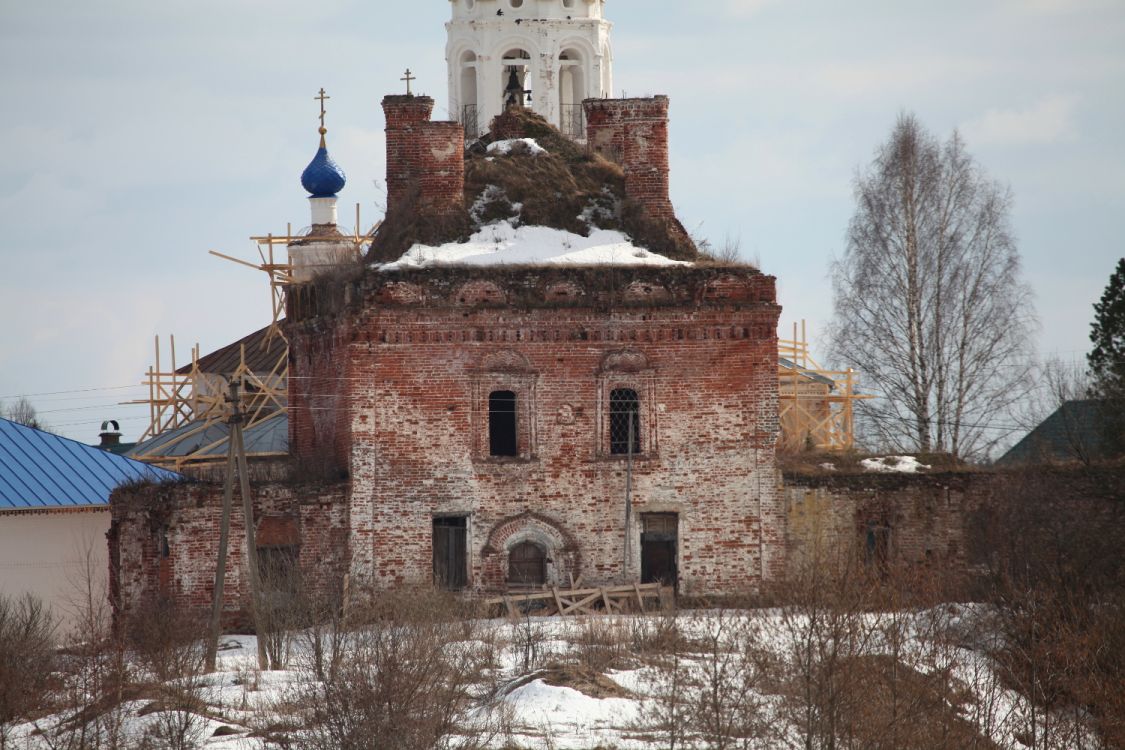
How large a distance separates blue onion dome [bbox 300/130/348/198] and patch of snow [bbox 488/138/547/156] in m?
10.8

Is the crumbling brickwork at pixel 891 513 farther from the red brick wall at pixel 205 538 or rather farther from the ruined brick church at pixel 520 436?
the red brick wall at pixel 205 538

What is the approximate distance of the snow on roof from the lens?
91.1 feet

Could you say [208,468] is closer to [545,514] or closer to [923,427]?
[545,514]

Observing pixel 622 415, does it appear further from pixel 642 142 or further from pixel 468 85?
pixel 468 85

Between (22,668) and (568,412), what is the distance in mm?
8800

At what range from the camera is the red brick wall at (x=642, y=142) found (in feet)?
95.8

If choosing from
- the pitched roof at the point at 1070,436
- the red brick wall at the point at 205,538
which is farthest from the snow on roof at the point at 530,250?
the pitched roof at the point at 1070,436

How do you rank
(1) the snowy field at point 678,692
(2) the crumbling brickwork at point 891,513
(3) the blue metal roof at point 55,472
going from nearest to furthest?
(1) the snowy field at point 678,692, (2) the crumbling brickwork at point 891,513, (3) the blue metal roof at point 55,472

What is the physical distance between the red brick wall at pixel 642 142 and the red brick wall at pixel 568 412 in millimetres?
1917

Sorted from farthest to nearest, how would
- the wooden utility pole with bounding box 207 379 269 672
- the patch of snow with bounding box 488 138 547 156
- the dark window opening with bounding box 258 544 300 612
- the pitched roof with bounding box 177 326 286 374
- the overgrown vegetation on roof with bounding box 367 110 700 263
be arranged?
the pitched roof with bounding box 177 326 286 374, the patch of snow with bounding box 488 138 547 156, the overgrown vegetation on roof with bounding box 367 110 700 263, the dark window opening with bounding box 258 544 300 612, the wooden utility pole with bounding box 207 379 269 672

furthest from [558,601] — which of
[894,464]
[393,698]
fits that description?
[393,698]

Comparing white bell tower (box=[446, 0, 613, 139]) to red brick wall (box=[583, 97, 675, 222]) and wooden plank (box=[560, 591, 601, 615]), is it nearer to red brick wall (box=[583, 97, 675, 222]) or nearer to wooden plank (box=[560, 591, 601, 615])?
red brick wall (box=[583, 97, 675, 222])

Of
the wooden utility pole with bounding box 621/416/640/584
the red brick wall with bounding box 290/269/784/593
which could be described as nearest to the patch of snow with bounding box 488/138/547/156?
the red brick wall with bounding box 290/269/784/593

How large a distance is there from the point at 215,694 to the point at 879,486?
10492 mm
